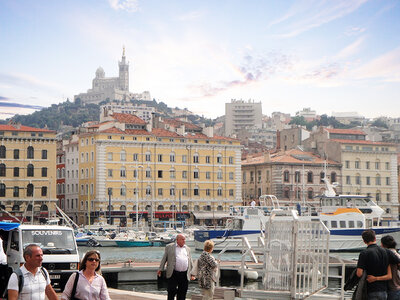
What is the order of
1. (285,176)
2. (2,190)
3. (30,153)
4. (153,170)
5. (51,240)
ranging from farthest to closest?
(285,176) → (153,170) → (30,153) → (2,190) → (51,240)

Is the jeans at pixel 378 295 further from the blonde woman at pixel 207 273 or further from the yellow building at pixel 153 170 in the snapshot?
the yellow building at pixel 153 170

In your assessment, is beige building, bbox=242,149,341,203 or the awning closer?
the awning

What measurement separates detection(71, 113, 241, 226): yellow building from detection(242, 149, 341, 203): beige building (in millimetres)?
4567

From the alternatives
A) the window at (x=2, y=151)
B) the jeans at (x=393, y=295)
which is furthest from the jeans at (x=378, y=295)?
the window at (x=2, y=151)

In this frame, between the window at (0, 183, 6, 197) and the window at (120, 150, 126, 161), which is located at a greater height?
the window at (120, 150, 126, 161)

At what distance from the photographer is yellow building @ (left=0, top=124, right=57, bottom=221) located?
77.1 m

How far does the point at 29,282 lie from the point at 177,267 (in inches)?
210

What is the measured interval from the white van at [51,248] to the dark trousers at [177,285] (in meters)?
5.14

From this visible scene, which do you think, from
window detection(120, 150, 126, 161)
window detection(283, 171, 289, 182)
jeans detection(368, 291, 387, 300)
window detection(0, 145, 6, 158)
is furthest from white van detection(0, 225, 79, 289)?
window detection(283, 171, 289, 182)

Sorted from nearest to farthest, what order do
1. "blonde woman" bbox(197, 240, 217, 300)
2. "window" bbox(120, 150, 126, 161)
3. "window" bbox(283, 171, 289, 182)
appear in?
"blonde woman" bbox(197, 240, 217, 300), "window" bbox(120, 150, 126, 161), "window" bbox(283, 171, 289, 182)

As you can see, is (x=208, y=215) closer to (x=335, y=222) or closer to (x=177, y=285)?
(x=335, y=222)

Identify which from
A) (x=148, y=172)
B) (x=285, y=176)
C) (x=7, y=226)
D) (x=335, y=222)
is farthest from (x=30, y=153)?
(x=7, y=226)

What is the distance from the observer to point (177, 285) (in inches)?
542

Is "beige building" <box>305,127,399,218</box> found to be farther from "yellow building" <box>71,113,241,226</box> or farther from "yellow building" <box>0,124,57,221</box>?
"yellow building" <box>0,124,57,221</box>
